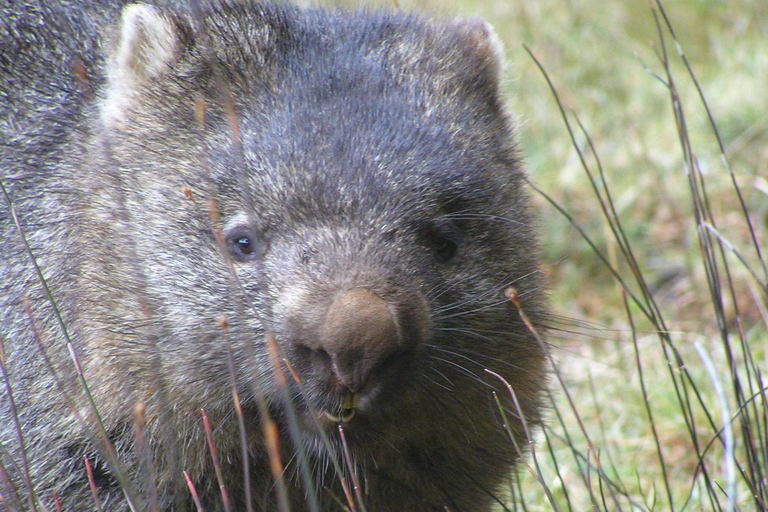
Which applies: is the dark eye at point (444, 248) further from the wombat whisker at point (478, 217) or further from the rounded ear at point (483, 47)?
the rounded ear at point (483, 47)

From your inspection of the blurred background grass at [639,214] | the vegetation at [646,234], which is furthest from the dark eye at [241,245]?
the blurred background grass at [639,214]

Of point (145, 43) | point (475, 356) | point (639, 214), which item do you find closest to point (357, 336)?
point (475, 356)

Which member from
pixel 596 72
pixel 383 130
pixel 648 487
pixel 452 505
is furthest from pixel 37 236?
pixel 596 72

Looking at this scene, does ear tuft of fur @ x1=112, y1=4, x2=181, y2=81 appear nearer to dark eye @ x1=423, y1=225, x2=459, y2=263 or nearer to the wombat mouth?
dark eye @ x1=423, y1=225, x2=459, y2=263

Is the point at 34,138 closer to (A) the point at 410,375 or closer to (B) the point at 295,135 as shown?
(B) the point at 295,135

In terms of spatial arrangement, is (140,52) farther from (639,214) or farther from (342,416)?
(639,214)
